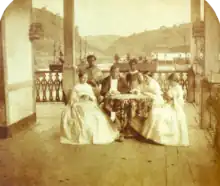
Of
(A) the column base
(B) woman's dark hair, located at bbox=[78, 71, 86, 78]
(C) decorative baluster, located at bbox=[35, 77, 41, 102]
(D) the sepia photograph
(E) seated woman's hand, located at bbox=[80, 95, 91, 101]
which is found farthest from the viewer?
(A) the column base

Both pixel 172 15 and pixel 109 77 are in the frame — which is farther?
pixel 109 77

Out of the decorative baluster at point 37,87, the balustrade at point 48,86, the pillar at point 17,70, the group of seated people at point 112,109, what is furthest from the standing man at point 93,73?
the pillar at point 17,70

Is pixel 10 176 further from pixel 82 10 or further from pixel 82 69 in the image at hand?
pixel 82 10

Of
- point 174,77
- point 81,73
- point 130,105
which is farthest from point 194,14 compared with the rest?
point 81,73

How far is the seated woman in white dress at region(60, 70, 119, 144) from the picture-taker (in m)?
3.88

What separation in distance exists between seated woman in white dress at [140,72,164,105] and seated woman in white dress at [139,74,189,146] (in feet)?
0.28

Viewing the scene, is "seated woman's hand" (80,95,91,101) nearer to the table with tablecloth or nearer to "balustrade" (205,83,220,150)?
the table with tablecloth

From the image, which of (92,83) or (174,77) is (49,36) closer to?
(92,83)

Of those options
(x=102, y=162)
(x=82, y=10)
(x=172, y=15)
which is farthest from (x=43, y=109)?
(x=172, y=15)

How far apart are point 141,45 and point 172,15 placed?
0.46m

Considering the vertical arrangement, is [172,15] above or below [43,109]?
above

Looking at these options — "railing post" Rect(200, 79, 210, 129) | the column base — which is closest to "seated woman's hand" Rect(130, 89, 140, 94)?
"railing post" Rect(200, 79, 210, 129)

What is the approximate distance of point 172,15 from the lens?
3631mm

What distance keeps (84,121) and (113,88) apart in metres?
0.54
